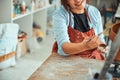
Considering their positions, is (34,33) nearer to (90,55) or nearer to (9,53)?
(9,53)

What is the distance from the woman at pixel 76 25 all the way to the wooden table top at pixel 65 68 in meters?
0.12

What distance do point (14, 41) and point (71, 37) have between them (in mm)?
1303

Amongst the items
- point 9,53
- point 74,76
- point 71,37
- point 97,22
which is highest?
point 97,22

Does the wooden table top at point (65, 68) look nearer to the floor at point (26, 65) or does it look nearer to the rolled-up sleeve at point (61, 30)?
the rolled-up sleeve at point (61, 30)

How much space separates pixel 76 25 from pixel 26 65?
1.40m

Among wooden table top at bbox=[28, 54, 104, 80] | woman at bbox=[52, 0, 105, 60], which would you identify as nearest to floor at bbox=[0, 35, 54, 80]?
woman at bbox=[52, 0, 105, 60]

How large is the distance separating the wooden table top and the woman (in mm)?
125

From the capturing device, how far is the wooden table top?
1056 millimetres

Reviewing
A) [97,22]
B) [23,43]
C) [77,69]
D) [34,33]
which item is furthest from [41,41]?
[77,69]

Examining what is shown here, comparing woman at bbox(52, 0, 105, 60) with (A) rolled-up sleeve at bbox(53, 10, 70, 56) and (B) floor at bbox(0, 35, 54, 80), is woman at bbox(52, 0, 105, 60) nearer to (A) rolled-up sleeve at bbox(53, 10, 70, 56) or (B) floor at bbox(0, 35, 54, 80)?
(A) rolled-up sleeve at bbox(53, 10, 70, 56)

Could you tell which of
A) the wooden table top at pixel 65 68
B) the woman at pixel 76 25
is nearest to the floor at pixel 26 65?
the woman at pixel 76 25

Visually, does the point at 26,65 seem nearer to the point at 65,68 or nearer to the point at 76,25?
the point at 76,25

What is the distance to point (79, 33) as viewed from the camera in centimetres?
157

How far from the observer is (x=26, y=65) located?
2.84 metres
